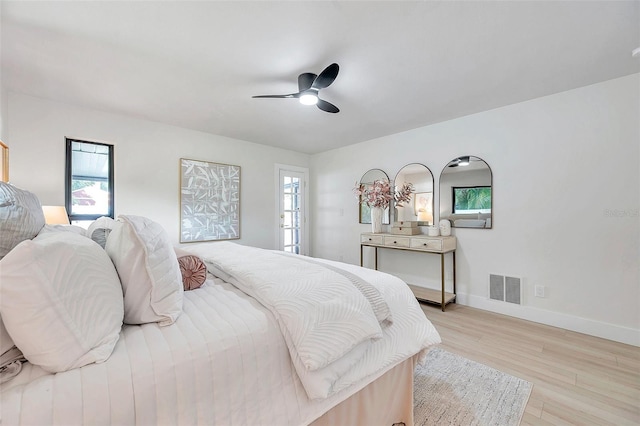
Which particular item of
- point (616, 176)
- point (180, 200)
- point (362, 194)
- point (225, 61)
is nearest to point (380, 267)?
point (362, 194)

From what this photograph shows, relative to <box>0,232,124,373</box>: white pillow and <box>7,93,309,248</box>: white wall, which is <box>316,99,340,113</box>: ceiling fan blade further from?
<box>7,93,309,248</box>: white wall

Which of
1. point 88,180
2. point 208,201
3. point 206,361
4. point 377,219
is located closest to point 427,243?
point 377,219

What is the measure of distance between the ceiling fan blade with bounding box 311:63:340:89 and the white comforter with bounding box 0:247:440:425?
172cm

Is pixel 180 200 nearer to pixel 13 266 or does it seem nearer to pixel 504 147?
pixel 13 266

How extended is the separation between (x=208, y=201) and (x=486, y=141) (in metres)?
3.94

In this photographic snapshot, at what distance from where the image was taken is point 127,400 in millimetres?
697

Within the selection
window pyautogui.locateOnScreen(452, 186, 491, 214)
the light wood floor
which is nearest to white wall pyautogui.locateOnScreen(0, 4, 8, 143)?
the light wood floor

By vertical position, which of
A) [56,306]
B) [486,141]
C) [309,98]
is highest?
[309,98]

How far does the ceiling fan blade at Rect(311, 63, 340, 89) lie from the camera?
6.35 ft

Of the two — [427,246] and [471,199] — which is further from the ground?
[471,199]

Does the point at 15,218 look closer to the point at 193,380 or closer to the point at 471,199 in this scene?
the point at 193,380

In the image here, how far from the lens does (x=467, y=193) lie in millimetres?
3326

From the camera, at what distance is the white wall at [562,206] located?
Answer: 239 cm

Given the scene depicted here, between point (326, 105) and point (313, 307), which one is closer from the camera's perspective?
point (313, 307)
